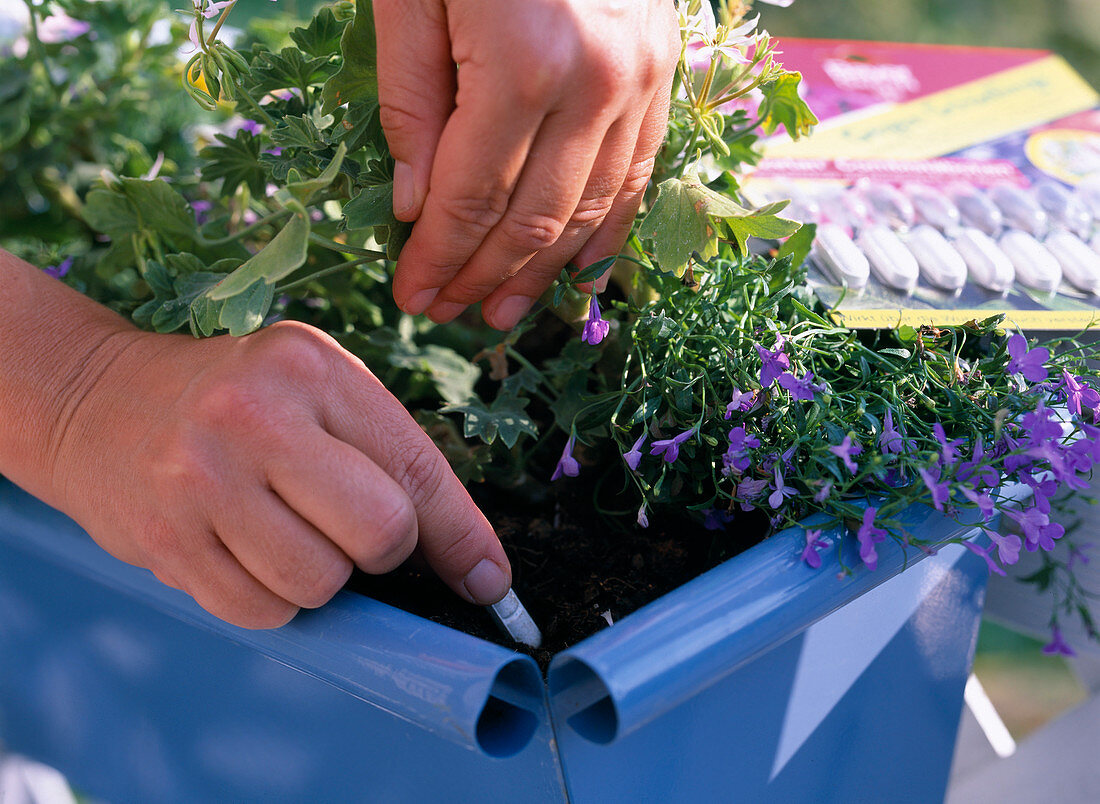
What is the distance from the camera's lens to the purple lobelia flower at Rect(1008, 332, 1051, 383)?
44 centimetres

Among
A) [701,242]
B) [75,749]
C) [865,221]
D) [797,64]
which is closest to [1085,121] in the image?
[797,64]

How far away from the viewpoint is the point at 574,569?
1.83ft

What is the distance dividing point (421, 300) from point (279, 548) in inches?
6.2

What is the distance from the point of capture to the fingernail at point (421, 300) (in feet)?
1.52

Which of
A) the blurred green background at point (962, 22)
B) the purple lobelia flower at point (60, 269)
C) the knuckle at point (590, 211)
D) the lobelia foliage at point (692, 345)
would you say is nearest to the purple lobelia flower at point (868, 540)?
the lobelia foliage at point (692, 345)

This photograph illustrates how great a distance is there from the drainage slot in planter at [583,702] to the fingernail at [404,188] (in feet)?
0.77

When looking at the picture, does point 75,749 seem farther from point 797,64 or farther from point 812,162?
point 797,64

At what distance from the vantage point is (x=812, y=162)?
2.65ft

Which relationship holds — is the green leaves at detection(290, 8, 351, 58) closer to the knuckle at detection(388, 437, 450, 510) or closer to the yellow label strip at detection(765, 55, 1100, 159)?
the knuckle at detection(388, 437, 450, 510)

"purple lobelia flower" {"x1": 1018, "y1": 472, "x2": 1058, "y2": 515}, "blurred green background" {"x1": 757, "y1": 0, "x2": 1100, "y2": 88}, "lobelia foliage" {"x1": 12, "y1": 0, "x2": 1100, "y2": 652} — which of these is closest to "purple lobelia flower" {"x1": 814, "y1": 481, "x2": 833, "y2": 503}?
"lobelia foliage" {"x1": 12, "y1": 0, "x2": 1100, "y2": 652}

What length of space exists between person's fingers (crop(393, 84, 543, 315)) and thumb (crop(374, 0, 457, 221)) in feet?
0.05

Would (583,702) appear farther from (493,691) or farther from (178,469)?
(178,469)

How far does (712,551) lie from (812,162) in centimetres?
46

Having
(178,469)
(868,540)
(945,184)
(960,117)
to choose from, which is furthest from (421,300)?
(960,117)
